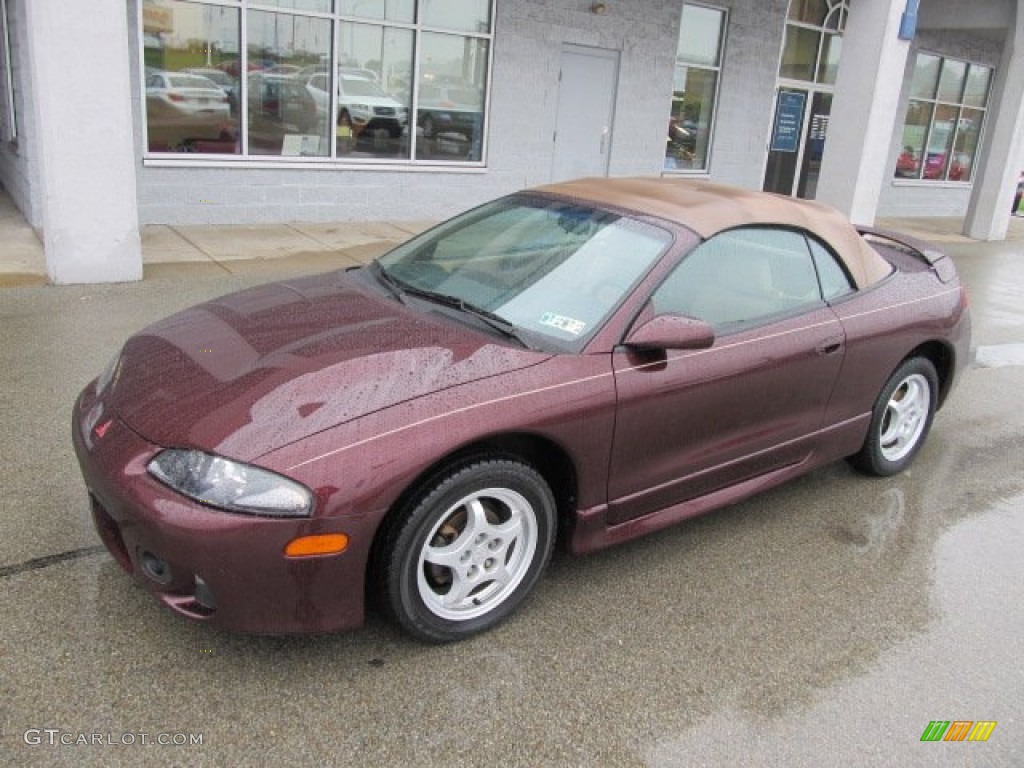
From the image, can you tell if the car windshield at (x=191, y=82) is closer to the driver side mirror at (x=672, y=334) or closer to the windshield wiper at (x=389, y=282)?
the windshield wiper at (x=389, y=282)

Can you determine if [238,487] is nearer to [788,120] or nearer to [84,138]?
[84,138]

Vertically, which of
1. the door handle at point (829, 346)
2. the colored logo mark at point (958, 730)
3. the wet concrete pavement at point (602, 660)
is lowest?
the colored logo mark at point (958, 730)

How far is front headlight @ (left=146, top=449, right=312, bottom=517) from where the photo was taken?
8.41 feet

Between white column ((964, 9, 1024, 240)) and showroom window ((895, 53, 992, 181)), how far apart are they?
259 centimetres

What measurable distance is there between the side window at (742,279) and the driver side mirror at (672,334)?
155 mm

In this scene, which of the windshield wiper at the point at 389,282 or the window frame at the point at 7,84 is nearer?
the windshield wiper at the point at 389,282

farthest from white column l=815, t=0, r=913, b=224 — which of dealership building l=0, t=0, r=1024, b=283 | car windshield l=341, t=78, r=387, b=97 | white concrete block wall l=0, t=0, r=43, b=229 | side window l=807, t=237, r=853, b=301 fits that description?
white concrete block wall l=0, t=0, r=43, b=229

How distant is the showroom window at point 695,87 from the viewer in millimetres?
13273

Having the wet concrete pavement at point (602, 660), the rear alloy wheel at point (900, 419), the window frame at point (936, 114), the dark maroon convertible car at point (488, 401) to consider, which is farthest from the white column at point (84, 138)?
the window frame at point (936, 114)

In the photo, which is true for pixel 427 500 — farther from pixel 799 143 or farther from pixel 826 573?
pixel 799 143

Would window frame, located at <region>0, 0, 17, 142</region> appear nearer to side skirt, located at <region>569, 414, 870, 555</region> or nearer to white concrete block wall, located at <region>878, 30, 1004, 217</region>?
side skirt, located at <region>569, 414, 870, 555</region>

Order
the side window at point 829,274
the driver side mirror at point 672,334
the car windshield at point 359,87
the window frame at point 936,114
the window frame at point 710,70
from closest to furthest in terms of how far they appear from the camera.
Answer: the driver side mirror at point 672,334
the side window at point 829,274
the car windshield at point 359,87
the window frame at point 710,70
the window frame at point 936,114

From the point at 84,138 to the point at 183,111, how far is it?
2.70 m

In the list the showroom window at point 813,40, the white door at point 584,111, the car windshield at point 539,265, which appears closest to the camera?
the car windshield at point 539,265
